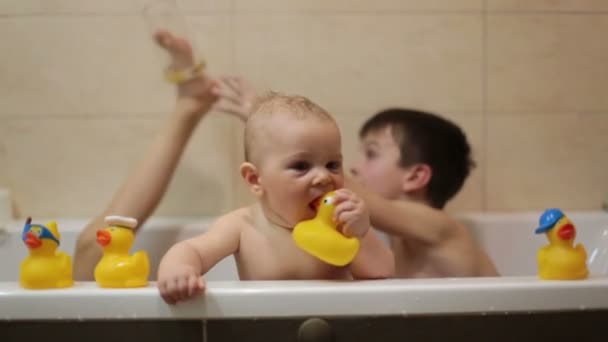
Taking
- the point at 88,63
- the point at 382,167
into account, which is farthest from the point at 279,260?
the point at 88,63

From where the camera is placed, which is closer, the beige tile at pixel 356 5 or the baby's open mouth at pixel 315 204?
the baby's open mouth at pixel 315 204

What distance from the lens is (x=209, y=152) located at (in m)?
1.61

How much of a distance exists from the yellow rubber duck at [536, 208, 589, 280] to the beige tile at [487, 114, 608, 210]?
81cm

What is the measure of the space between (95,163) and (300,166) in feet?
2.78

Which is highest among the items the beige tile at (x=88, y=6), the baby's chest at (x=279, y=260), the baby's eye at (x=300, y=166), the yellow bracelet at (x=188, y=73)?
the beige tile at (x=88, y=6)

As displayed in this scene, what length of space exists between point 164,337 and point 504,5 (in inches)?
46.8

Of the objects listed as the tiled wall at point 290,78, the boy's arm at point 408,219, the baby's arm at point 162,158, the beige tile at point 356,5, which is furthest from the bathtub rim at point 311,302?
the beige tile at point 356,5

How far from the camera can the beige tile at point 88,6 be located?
1.58 metres

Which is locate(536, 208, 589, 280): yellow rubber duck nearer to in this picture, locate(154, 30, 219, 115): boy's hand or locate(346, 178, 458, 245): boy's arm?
locate(346, 178, 458, 245): boy's arm

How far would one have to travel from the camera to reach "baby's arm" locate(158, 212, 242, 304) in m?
0.80

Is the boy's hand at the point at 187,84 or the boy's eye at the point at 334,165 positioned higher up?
the boy's hand at the point at 187,84

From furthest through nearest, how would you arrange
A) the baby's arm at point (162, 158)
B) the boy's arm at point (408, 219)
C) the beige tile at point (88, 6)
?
the beige tile at point (88, 6)
the baby's arm at point (162, 158)
the boy's arm at point (408, 219)

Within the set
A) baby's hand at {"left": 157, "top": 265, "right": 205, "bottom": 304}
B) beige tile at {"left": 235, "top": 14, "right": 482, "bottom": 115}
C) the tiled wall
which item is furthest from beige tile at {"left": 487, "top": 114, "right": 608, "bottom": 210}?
baby's hand at {"left": 157, "top": 265, "right": 205, "bottom": 304}

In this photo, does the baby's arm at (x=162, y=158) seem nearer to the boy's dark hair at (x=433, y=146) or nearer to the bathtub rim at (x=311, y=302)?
the boy's dark hair at (x=433, y=146)
